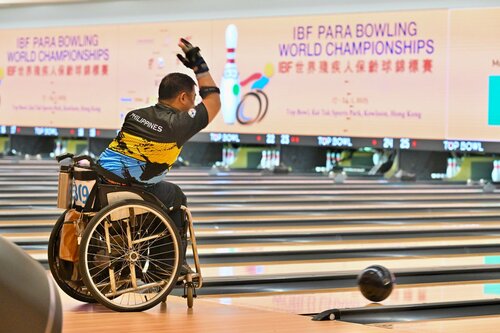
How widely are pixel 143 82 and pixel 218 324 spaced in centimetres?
954

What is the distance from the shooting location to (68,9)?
13812mm

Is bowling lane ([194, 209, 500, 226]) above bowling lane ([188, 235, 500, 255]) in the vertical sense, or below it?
above

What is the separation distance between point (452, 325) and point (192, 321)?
3.09 feet

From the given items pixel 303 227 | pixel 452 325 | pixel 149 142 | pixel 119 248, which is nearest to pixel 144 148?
pixel 149 142

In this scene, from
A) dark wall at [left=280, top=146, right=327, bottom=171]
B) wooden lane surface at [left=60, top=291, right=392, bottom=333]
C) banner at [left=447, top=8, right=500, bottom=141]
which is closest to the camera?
wooden lane surface at [left=60, top=291, right=392, bottom=333]

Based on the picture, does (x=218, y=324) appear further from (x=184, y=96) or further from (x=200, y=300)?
(x=184, y=96)

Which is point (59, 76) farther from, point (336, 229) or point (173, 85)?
point (173, 85)

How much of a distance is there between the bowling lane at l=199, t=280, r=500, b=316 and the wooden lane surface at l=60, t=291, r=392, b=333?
278mm

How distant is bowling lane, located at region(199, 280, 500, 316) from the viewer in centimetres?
403

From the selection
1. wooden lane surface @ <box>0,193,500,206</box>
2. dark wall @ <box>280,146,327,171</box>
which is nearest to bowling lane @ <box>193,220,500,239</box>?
wooden lane surface @ <box>0,193,500,206</box>

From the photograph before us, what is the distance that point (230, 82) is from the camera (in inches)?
463

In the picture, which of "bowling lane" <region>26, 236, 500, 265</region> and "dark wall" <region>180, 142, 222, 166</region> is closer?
"bowling lane" <region>26, 236, 500, 265</region>

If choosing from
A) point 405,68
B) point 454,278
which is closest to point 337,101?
point 405,68

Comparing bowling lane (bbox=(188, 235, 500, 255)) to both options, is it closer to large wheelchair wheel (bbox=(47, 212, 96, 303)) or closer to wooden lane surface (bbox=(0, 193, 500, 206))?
large wheelchair wheel (bbox=(47, 212, 96, 303))
